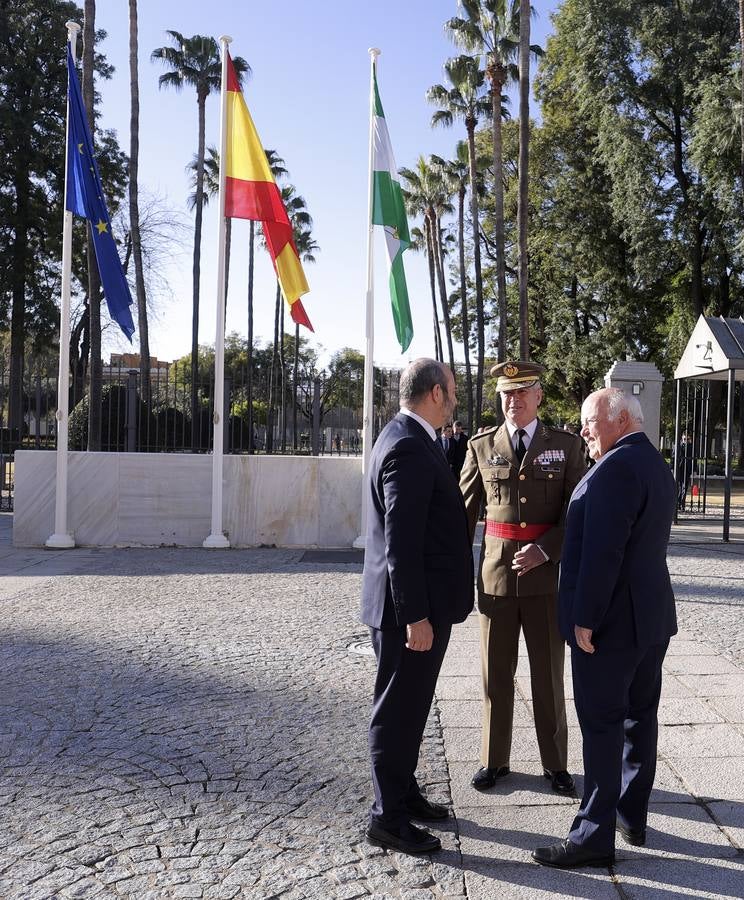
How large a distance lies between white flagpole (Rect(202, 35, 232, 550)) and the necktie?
7.85 m

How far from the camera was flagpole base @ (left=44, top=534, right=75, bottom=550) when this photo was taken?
1165cm

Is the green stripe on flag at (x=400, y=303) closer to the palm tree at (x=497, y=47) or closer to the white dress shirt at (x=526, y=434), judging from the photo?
the white dress shirt at (x=526, y=434)

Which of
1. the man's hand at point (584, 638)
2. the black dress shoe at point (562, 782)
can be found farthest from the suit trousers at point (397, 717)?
the black dress shoe at point (562, 782)

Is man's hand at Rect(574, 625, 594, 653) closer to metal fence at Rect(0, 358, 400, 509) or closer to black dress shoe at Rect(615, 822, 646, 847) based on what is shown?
black dress shoe at Rect(615, 822, 646, 847)

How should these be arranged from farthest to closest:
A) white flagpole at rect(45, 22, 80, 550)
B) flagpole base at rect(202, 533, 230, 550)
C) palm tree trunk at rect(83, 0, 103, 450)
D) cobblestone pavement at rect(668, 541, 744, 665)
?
palm tree trunk at rect(83, 0, 103, 450) → flagpole base at rect(202, 533, 230, 550) → white flagpole at rect(45, 22, 80, 550) → cobblestone pavement at rect(668, 541, 744, 665)

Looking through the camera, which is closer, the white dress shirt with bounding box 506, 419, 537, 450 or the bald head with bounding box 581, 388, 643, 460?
the bald head with bounding box 581, 388, 643, 460

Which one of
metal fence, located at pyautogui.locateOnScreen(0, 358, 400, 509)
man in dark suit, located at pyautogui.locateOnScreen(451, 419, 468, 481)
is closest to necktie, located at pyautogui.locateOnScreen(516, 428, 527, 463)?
metal fence, located at pyautogui.locateOnScreen(0, 358, 400, 509)

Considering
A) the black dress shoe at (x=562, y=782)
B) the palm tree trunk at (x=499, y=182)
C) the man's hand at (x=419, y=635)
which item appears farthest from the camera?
the palm tree trunk at (x=499, y=182)

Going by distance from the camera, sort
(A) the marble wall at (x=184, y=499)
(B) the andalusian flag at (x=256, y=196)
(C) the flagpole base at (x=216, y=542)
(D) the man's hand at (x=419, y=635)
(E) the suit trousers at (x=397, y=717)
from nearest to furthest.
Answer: (D) the man's hand at (x=419, y=635), (E) the suit trousers at (x=397, y=717), (B) the andalusian flag at (x=256, y=196), (C) the flagpole base at (x=216, y=542), (A) the marble wall at (x=184, y=499)

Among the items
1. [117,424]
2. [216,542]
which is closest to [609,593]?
[216,542]

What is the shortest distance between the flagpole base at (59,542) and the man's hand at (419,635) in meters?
9.55

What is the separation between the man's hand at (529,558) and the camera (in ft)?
12.5

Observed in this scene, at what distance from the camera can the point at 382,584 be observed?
3.30 meters

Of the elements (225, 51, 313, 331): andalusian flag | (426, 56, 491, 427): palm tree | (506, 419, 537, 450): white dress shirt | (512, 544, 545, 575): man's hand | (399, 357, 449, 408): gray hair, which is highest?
(426, 56, 491, 427): palm tree
